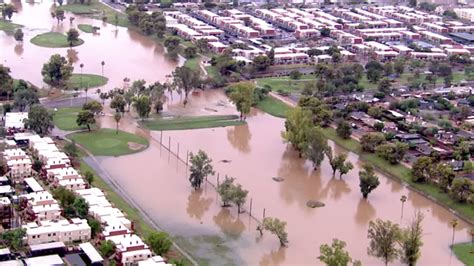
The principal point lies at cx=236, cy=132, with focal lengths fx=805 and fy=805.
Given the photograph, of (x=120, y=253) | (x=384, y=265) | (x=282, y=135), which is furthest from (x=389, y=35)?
(x=120, y=253)

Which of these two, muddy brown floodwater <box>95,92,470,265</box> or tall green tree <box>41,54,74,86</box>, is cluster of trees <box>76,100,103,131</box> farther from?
tall green tree <box>41,54,74,86</box>

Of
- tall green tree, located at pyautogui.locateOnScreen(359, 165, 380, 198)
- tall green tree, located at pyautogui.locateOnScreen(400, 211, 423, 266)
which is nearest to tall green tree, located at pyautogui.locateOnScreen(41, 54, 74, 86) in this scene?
tall green tree, located at pyautogui.locateOnScreen(359, 165, 380, 198)

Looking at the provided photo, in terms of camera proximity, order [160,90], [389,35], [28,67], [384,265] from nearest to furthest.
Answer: [384,265] → [160,90] → [28,67] → [389,35]

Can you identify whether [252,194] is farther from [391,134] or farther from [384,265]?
[391,134]

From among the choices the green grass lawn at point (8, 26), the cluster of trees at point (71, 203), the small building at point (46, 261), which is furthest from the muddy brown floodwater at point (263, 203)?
the green grass lawn at point (8, 26)

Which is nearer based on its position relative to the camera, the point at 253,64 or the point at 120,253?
the point at 120,253

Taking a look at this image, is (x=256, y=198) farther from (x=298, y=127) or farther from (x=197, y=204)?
(x=298, y=127)

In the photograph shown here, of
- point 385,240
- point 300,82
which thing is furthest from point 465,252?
point 300,82
